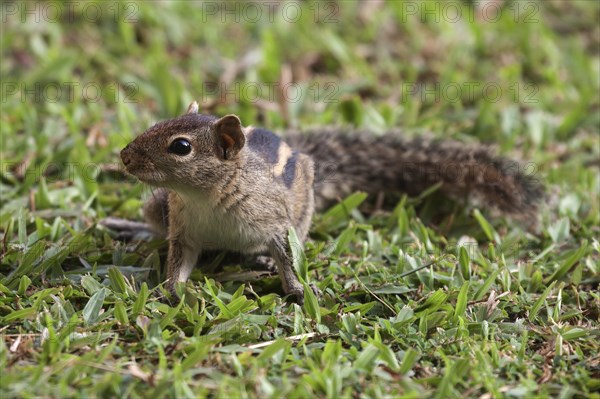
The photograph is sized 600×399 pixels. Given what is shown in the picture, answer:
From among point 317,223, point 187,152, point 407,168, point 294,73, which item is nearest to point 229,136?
point 187,152

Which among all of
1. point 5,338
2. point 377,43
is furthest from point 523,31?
point 5,338

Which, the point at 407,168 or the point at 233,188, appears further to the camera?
the point at 407,168

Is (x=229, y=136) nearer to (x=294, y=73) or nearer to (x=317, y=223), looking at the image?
(x=317, y=223)

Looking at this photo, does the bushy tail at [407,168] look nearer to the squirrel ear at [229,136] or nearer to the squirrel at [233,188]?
the squirrel at [233,188]

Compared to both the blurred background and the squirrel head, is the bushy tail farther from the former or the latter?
the squirrel head

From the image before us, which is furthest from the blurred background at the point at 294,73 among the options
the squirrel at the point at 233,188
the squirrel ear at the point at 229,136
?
the squirrel ear at the point at 229,136

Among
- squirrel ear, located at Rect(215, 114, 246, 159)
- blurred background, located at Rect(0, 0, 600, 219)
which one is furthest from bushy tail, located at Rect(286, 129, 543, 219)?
squirrel ear, located at Rect(215, 114, 246, 159)

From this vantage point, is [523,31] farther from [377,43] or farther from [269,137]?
[269,137]
